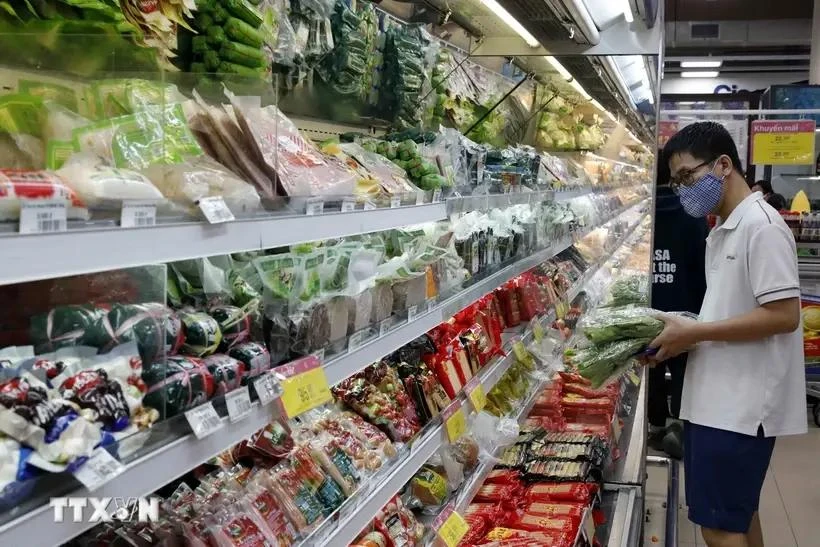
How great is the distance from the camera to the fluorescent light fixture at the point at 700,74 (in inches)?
734

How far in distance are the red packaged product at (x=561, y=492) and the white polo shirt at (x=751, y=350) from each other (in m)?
0.55

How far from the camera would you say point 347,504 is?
1581 millimetres

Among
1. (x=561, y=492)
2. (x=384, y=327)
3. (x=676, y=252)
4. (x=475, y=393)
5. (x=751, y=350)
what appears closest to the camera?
(x=384, y=327)

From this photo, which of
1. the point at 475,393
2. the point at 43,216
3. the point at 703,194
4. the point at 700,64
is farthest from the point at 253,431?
the point at 700,64

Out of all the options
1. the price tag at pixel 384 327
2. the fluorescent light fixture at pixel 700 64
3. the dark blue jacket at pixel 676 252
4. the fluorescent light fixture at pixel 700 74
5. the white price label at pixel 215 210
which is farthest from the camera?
the fluorescent light fixture at pixel 700 74

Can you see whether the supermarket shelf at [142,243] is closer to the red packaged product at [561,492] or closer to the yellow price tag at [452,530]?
the yellow price tag at [452,530]

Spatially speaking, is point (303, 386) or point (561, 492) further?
point (561, 492)

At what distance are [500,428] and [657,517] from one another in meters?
1.63

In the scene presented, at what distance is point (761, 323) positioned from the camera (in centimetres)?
254

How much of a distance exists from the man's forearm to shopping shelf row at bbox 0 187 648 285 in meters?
1.52

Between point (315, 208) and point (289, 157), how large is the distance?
205mm

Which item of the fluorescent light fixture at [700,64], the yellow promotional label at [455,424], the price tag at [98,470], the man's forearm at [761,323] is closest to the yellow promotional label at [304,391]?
the price tag at [98,470]

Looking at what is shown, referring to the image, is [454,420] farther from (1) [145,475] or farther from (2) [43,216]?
(2) [43,216]

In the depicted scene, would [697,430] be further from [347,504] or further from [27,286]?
[27,286]
